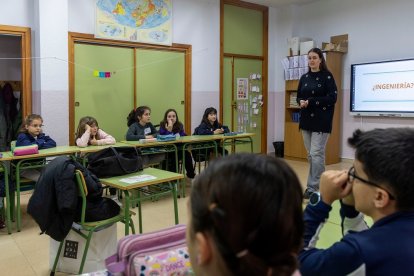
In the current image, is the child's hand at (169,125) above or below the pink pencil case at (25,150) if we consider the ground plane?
above

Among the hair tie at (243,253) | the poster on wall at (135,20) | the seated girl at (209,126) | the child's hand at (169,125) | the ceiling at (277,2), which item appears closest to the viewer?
the hair tie at (243,253)

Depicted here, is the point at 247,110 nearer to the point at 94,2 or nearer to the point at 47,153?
the point at 94,2

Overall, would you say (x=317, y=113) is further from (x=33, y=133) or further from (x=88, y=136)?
(x=33, y=133)

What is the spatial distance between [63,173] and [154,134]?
2931mm

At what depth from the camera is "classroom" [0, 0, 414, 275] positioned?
16.5ft

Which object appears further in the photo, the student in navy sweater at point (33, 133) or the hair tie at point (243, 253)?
the student in navy sweater at point (33, 133)

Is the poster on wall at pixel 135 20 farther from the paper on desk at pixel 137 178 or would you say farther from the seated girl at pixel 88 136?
the paper on desk at pixel 137 178

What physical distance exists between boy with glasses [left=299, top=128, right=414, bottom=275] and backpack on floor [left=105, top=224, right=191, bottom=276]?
423 mm

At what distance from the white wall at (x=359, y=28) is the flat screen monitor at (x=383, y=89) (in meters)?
0.15

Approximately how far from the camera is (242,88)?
7.40 metres

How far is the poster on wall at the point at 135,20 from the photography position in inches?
218

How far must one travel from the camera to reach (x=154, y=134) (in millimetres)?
5258

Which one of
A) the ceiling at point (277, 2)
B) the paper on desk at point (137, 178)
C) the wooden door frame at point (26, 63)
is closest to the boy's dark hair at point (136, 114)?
the wooden door frame at point (26, 63)

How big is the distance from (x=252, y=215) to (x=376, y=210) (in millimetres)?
533
